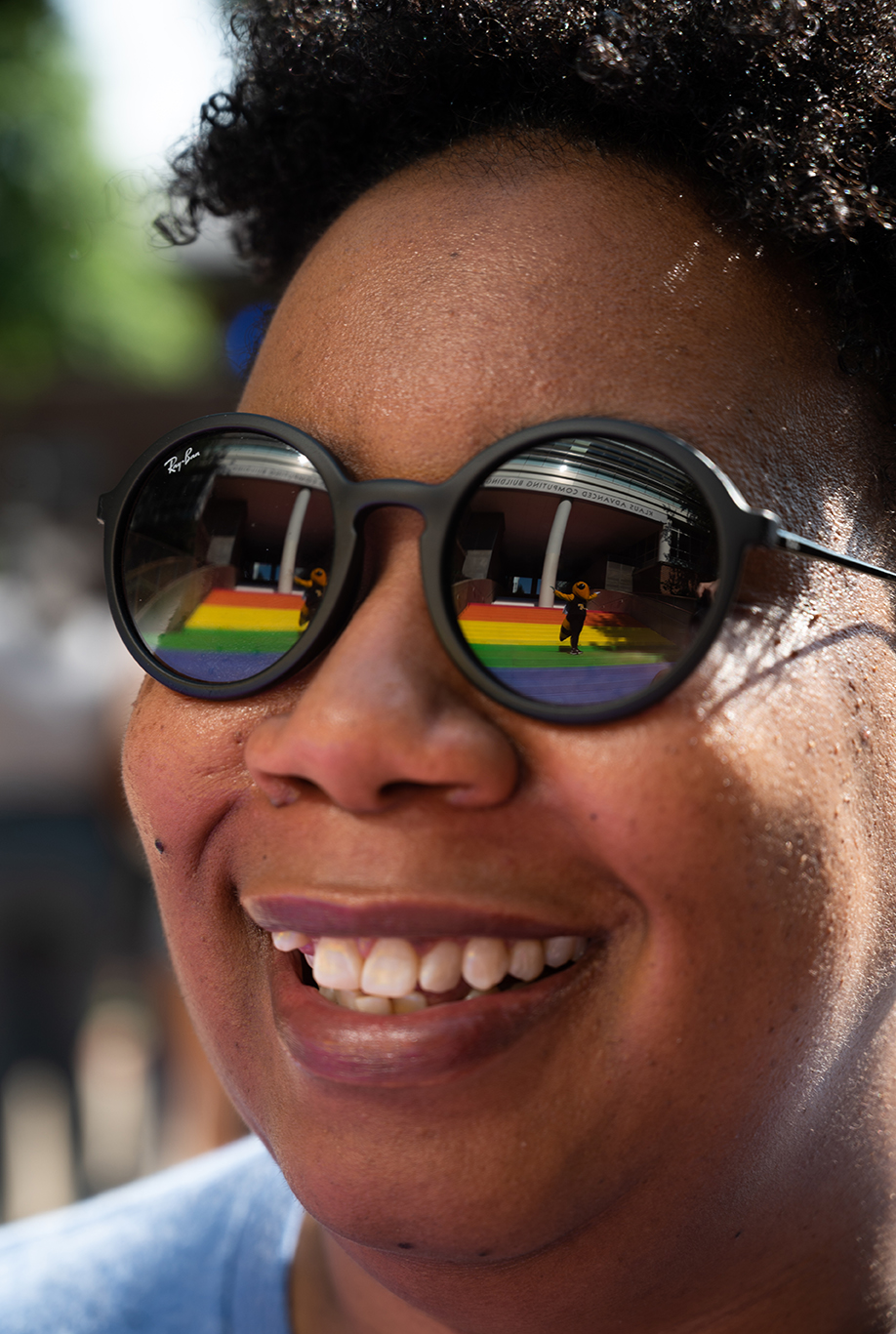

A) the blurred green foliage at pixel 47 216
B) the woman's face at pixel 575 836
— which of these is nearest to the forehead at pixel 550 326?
the woman's face at pixel 575 836

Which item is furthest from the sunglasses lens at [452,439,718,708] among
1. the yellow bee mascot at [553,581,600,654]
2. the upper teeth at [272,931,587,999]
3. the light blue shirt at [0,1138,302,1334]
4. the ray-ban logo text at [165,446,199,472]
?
the light blue shirt at [0,1138,302,1334]

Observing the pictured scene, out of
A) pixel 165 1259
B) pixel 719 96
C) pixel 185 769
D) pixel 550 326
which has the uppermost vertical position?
pixel 719 96

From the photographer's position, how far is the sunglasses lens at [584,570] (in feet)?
4.08

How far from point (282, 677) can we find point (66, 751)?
4718mm

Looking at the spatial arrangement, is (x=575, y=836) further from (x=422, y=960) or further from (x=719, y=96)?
(x=719, y=96)

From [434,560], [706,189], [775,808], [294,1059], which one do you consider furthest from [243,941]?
[706,189]

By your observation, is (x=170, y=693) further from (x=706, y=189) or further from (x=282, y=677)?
(x=706, y=189)

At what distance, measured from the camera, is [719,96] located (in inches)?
58.5

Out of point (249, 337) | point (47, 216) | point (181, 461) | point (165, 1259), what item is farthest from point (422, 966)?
point (47, 216)

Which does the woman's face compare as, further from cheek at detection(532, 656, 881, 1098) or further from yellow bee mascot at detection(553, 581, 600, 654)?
yellow bee mascot at detection(553, 581, 600, 654)

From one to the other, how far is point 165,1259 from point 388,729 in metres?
1.30

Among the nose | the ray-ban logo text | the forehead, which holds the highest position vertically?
the forehead

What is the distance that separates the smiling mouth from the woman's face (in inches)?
1.6

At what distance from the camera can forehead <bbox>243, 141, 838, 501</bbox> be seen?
4.32 ft
